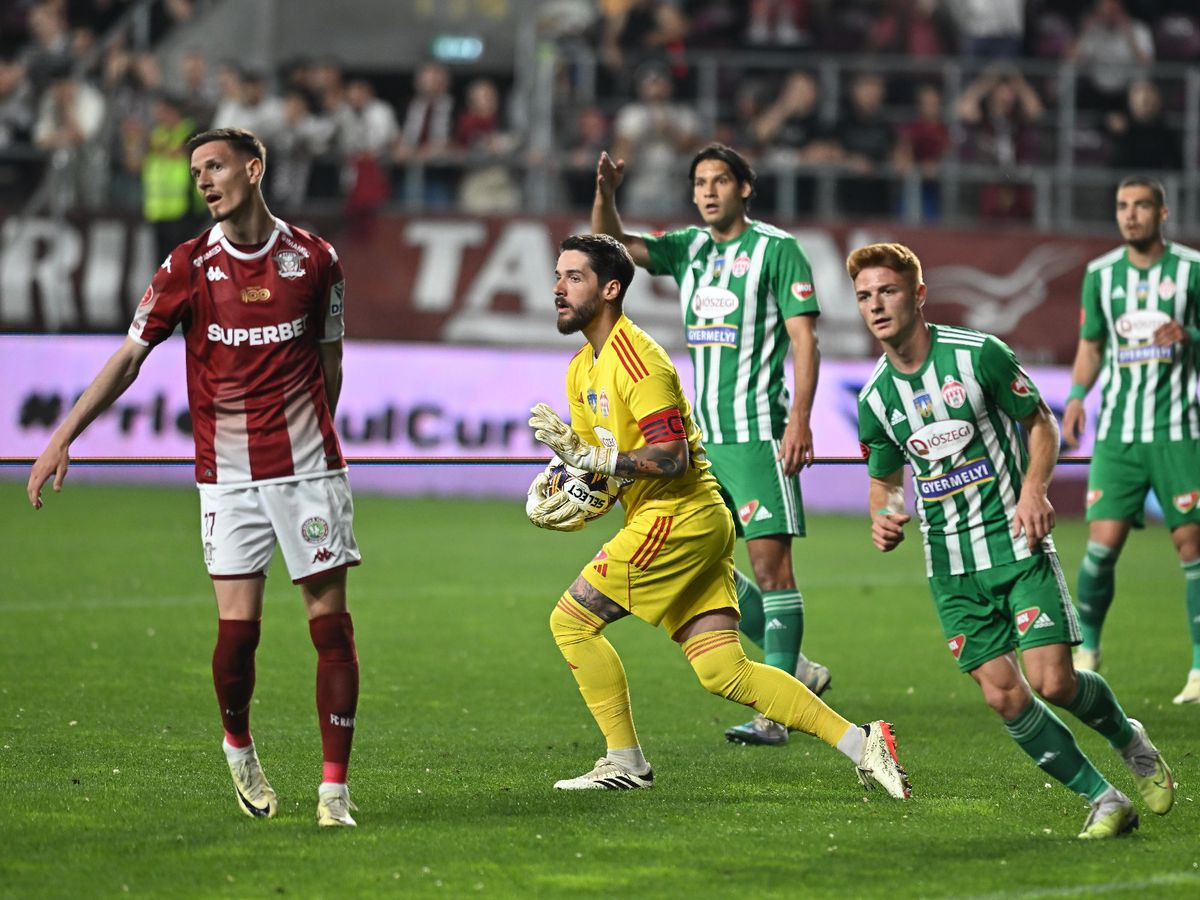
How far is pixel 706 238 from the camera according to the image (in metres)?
8.27

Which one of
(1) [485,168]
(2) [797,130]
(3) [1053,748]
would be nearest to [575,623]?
(3) [1053,748]

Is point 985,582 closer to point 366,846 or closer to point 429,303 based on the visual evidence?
point 366,846

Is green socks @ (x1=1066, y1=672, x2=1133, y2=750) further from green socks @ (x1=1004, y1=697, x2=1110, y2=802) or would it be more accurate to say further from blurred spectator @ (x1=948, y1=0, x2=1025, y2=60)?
blurred spectator @ (x1=948, y1=0, x2=1025, y2=60)

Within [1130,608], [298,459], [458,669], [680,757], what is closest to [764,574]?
[680,757]

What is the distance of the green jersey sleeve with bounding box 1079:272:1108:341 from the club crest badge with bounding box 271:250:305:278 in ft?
15.4

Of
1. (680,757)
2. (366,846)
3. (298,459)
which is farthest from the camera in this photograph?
(680,757)

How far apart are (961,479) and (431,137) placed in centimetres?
1434

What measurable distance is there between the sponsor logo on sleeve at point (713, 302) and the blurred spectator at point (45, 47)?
545 inches

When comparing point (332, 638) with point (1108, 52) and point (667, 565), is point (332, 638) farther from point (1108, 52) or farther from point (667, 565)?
point (1108, 52)

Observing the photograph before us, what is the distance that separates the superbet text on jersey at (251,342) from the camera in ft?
19.7

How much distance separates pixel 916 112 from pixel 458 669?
1203 cm

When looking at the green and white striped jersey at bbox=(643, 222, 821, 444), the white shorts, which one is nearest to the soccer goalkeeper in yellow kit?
the white shorts

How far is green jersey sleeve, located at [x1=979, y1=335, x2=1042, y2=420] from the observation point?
234 inches

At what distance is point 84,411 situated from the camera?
5.93 meters
